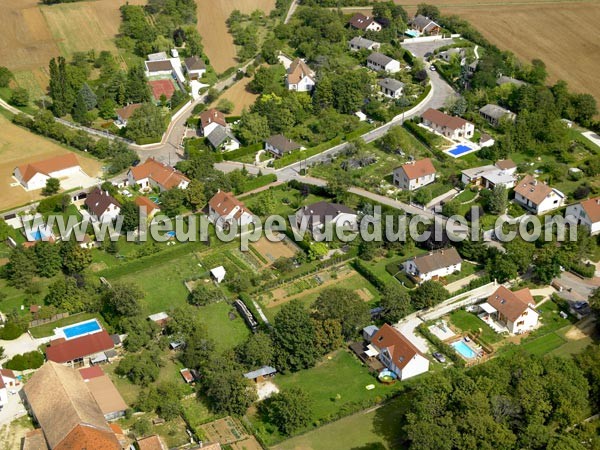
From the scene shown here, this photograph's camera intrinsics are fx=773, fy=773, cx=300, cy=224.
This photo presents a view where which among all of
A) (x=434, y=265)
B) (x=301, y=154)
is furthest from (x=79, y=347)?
(x=301, y=154)

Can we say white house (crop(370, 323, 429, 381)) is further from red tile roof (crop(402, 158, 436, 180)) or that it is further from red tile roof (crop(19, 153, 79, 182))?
red tile roof (crop(19, 153, 79, 182))

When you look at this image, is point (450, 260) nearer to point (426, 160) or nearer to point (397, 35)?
point (426, 160)

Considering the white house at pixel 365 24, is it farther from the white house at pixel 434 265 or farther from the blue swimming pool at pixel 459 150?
the white house at pixel 434 265

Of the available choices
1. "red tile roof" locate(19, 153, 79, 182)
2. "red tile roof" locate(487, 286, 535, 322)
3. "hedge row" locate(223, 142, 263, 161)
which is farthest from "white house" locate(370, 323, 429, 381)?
"red tile roof" locate(19, 153, 79, 182)

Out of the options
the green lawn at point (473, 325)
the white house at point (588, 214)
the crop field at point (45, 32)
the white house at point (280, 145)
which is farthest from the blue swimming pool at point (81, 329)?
the crop field at point (45, 32)

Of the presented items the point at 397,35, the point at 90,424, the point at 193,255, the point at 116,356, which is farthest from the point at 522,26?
the point at 90,424
